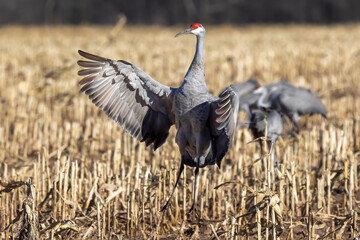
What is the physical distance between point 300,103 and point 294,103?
0.09 metres

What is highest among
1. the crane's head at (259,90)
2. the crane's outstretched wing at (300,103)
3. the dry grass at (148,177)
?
the crane's head at (259,90)

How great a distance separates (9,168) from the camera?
20.8 feet

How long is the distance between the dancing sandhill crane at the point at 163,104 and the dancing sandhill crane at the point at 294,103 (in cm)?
316

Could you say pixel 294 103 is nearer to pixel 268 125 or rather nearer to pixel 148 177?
pixel 268 125

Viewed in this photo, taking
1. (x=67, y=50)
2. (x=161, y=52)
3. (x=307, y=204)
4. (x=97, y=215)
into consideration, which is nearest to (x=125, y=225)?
(x=97, y=215)

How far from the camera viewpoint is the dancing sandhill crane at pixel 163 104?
4.77 meters

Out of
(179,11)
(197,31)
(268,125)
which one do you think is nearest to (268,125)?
(268,125)

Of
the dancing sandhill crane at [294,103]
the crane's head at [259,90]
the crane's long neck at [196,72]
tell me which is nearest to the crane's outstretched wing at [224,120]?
the crane's long neck at [196,72]

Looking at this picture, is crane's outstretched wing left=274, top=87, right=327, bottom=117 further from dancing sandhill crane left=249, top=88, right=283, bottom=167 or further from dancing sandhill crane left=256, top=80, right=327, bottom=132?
dancing sandhill crane left=249, top=88, right=283, bottom=167

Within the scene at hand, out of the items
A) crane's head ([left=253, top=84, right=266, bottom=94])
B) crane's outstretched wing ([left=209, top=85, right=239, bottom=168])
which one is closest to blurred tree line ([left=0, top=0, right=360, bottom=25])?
crane's head ([left=253, top=84, right=266, bottom=94])

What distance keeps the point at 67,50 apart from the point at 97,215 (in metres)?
12.1

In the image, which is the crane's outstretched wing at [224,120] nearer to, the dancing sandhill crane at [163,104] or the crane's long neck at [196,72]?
the dancing sandhill crane at [163,104]

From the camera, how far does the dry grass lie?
4461 mm

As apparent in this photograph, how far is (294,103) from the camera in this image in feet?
26.8
